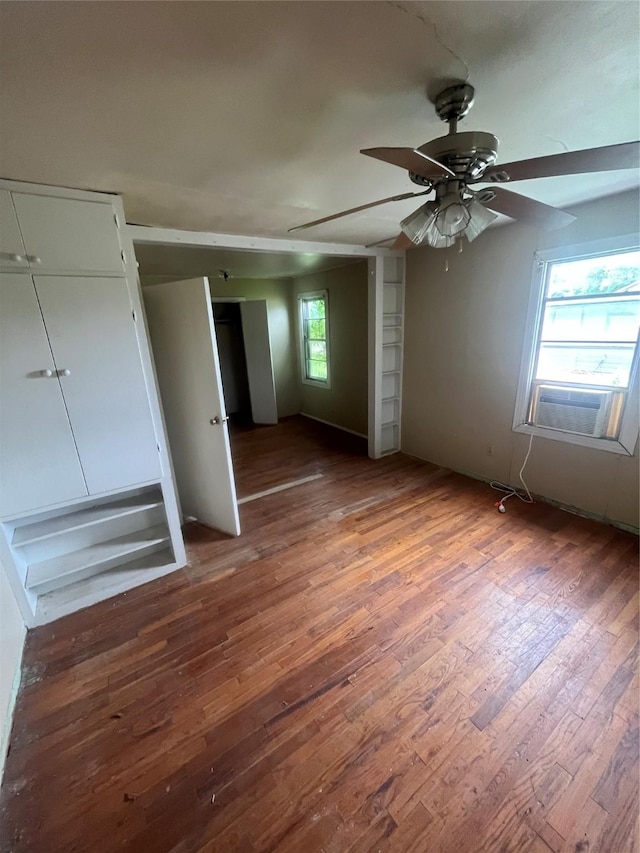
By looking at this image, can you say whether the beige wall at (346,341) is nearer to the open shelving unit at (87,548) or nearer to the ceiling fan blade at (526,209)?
the ceiling fan blade at (526,209)

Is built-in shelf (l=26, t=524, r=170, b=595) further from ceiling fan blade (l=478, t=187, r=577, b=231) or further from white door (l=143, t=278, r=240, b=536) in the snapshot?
ceiling fan blade (l=478, t=187, r=577, b=231)

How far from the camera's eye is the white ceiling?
0.85 metres

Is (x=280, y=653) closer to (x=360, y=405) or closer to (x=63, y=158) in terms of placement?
(x=63, y=158)

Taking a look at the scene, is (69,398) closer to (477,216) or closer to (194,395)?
(194,395)

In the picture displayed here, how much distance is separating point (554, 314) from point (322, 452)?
288 cm

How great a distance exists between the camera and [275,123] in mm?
1279

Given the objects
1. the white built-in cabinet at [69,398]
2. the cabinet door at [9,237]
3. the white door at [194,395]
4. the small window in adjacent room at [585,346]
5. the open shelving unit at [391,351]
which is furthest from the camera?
the open shelving unit at [391,351]

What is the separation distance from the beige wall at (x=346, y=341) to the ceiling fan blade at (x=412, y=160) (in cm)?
338

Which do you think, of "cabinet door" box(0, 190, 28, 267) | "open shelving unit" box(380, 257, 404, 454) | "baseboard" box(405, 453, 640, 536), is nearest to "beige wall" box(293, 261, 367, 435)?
"open shelving unit" box(380, 257, 404, 454)

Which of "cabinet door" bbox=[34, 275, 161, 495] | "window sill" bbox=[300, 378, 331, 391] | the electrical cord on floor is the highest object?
"cabinet door" bbox=[34, 275, 161, 495]

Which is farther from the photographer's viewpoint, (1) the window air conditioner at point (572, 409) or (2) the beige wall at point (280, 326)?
(2) the beige wall at point (280, 326)

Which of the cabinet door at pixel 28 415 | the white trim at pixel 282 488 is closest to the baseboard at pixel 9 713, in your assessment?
the cabinet door at pixel 28 415

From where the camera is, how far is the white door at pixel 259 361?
5430 millimetres

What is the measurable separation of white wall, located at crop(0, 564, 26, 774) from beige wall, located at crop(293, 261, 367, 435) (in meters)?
3.99
